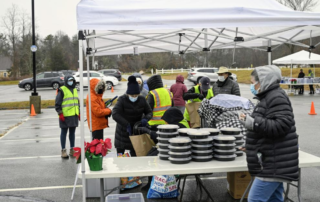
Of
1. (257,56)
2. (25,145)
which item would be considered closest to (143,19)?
(25,145)

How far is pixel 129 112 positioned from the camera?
572 centimetres

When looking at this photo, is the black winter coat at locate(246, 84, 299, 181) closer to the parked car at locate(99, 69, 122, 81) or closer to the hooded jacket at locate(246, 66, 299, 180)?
the hooded jacket at locate(246, 66, 299, 180)

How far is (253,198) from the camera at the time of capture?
3432mm

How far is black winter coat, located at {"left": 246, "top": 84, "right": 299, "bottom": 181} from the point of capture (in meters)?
3.19

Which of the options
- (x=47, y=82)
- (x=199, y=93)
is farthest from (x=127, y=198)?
(x=47, y=82)

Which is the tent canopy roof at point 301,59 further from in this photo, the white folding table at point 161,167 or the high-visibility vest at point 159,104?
the white folding table at point 161,167

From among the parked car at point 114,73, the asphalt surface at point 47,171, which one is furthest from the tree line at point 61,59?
the asphalt surface at point 47,171

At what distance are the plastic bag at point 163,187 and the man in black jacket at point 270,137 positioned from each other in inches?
75.8

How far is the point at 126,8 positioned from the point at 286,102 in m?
2.10

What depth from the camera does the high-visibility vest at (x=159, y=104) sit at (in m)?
6.07

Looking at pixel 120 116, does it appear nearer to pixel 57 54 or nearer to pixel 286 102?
pixel 286 102

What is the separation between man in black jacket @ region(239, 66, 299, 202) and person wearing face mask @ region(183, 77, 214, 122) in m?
4.41

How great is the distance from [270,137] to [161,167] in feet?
4.85

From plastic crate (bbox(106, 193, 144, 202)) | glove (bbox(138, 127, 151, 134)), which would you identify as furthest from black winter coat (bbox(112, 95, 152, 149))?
plastic crate (bbox(106, 193, 144, 202))
